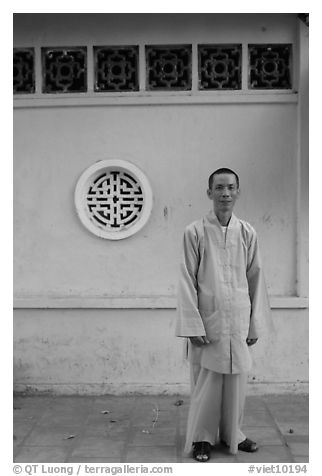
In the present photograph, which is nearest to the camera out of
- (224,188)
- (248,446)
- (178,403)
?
(224,188)

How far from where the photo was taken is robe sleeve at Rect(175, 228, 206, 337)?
143 inches

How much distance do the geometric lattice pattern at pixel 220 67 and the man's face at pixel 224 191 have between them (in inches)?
69.4

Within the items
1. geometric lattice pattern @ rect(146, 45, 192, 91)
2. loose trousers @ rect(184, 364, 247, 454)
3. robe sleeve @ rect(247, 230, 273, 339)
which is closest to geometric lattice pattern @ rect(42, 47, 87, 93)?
geometric lattice pattern @ rect(146, 45, 192, 91)

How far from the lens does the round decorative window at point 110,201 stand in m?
5.07

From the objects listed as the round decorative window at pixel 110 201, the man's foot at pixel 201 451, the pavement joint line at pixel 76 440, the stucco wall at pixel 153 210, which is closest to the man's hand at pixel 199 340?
the man's foot at pixel 201 451

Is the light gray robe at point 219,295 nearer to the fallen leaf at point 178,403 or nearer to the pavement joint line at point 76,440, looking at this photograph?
the pavement joint line at point 76,440

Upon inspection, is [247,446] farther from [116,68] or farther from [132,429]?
[116,68]

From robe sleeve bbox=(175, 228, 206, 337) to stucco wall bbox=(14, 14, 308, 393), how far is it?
1393 mm

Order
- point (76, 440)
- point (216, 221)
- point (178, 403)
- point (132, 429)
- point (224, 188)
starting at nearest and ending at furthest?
point (224, 188)
point (216, 221)
point (76, 440)
point (132, 429)
point (178, 403)

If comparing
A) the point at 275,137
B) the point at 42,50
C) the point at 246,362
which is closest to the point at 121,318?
the point at 246,362

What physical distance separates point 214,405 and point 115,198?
2134 millimetres

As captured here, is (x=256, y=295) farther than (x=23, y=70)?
No

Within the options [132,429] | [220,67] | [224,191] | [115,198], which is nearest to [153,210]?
[115,198]

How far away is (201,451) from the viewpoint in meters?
3.79
